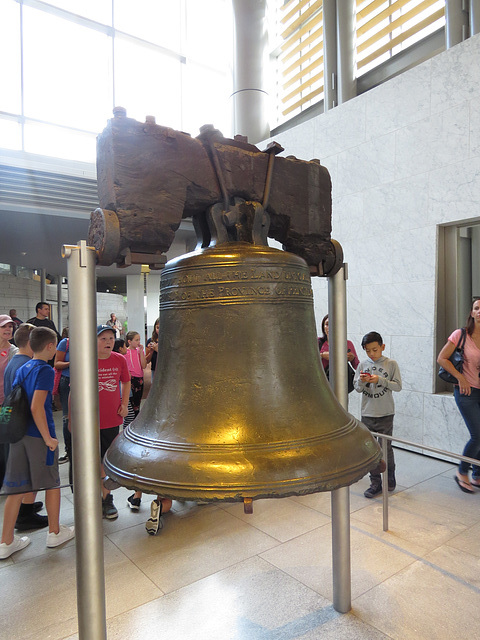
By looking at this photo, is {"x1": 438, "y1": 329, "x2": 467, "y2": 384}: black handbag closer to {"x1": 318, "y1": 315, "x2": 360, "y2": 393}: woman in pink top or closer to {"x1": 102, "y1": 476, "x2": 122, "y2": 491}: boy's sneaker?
{"x1": 318, "y1": 315, "x2": 360, "y2": 393}: woman in pink top

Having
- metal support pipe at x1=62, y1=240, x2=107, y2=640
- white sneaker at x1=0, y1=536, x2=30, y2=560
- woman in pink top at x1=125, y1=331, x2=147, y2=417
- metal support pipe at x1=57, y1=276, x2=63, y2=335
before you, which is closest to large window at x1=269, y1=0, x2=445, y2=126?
woman in pink top at x1=125, y1=331, x2=147, y2=417

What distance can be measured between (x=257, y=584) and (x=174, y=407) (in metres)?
1.97

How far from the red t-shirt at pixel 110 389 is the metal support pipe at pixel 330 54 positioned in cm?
540

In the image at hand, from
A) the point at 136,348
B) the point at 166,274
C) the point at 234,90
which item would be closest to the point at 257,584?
the point at 166,274

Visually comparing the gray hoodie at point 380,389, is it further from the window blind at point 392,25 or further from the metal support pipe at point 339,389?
the window blind at point 392,25

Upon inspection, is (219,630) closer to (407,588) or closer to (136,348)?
(407,588)

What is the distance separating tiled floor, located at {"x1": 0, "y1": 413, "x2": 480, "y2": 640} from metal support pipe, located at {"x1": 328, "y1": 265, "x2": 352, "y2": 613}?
15 cm

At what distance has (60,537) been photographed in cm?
343

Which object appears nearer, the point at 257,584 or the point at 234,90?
the point at 257,584

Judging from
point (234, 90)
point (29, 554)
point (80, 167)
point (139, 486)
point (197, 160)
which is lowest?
point (29, 554)

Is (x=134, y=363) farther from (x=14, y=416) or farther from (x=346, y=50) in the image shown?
(x=346, y=50)

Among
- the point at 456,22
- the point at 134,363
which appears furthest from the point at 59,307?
the point at 456,22

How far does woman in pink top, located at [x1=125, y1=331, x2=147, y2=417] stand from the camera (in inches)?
202

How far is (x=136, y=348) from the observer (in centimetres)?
566
